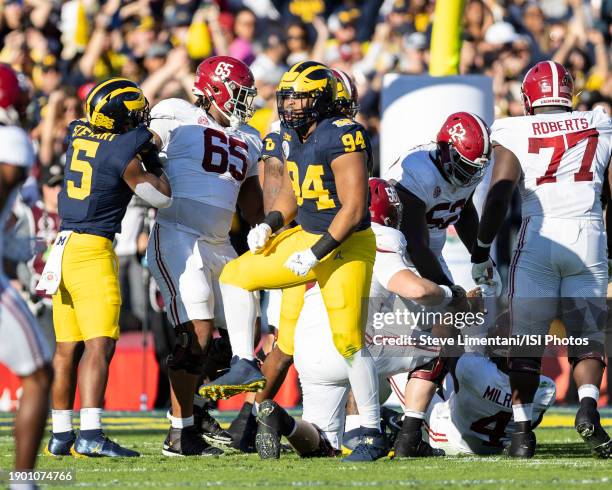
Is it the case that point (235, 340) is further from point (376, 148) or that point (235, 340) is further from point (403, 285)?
point (376, 148)

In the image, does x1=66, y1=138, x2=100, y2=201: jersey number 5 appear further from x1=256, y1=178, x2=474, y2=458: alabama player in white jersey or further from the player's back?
the player's back

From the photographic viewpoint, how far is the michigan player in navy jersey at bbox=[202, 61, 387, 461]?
6.56 m

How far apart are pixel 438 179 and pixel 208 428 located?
2058 millimetres

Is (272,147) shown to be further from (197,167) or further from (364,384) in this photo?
(364,384)

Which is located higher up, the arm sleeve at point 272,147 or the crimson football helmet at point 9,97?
the arm sleeve at point 272,147

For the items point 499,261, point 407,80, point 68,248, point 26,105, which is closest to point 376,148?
point 499,261

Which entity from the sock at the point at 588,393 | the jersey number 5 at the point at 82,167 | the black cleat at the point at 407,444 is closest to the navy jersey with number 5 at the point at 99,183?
the jersey number 5 at the point at 82,167

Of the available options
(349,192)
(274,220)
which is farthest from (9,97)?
(274,220)

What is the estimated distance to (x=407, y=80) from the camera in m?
10.4

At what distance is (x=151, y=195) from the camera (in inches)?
287

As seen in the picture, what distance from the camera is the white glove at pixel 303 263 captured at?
21.2 ft

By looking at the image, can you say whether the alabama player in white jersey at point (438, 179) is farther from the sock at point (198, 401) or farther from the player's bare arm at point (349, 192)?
the sock at point (198, 401)

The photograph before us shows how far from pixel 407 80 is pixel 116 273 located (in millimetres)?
3829

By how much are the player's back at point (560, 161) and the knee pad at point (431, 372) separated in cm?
102
